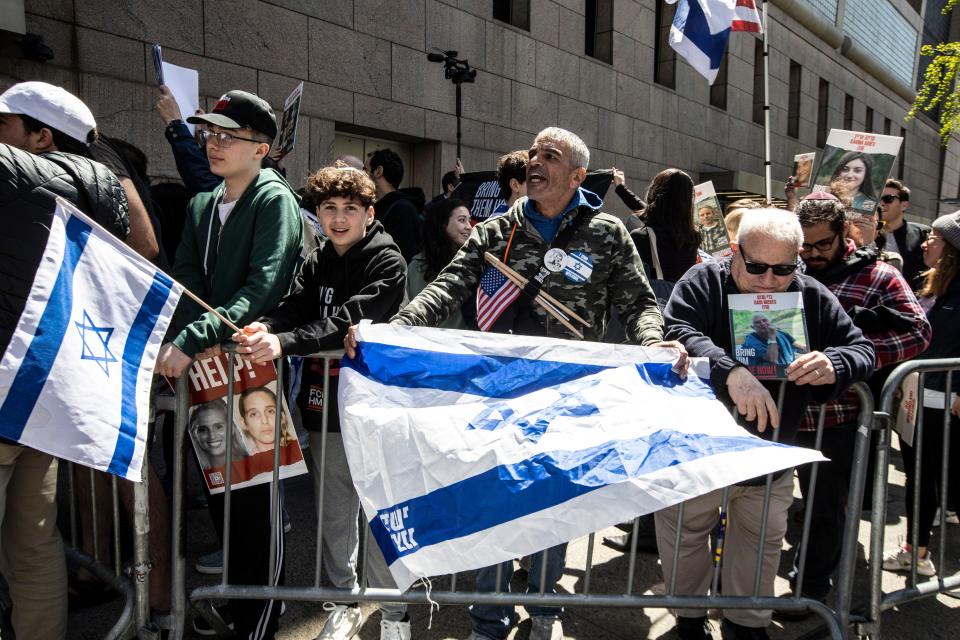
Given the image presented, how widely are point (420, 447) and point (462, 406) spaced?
0.79 feet

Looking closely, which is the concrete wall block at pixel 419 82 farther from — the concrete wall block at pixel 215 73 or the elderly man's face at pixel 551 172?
the elderly man's face at pixel 551 172

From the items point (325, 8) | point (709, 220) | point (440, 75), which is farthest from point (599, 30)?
point (709, 220)

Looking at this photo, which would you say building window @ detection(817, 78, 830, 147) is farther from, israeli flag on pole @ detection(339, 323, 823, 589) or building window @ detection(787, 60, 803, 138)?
israeli flag on pole @ detection(339, 323, 823, 589)

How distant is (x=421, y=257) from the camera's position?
14.7ft

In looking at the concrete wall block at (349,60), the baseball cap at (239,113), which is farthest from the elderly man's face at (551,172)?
the concrete wall block at (349,60)

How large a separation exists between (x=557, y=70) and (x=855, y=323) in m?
10.4

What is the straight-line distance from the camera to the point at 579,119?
44.4 feet

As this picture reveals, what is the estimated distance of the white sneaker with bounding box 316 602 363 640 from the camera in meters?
3.08

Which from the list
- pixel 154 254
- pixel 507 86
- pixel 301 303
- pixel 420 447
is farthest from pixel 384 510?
pixel 507 86

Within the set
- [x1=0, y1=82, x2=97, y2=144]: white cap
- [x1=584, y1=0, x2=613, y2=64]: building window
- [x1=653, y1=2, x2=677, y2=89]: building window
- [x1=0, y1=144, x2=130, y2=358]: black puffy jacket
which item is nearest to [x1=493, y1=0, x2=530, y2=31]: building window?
[x1=584, y1=0, x2=613, y2=64]: building window

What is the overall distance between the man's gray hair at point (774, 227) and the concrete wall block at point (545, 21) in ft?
34.0

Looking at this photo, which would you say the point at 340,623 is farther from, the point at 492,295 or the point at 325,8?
the point at 325,8

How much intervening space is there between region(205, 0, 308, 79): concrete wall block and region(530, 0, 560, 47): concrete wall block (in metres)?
4.89

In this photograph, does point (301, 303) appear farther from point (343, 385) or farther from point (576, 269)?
point (576, 269)
